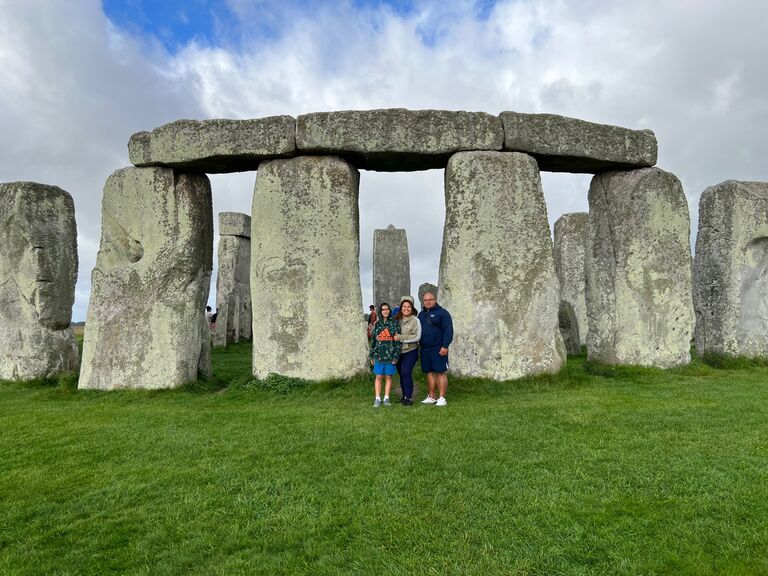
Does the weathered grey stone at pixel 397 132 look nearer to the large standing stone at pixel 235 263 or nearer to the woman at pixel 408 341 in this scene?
the woman at pixel 408 341

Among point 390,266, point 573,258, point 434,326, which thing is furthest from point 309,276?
point 390,266

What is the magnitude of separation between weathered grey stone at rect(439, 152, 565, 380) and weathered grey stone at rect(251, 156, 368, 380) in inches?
58.3

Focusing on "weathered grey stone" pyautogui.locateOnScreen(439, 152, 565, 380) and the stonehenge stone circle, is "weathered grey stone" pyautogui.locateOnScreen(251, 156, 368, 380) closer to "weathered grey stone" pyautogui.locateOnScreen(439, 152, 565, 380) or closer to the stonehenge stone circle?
the stonehenge stone circle

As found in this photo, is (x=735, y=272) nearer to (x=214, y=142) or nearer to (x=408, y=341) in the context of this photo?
(x=408, y=341)

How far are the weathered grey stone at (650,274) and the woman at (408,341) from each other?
401cm

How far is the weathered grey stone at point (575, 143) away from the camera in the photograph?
859cm

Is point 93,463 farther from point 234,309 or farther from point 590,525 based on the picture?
point 234,309

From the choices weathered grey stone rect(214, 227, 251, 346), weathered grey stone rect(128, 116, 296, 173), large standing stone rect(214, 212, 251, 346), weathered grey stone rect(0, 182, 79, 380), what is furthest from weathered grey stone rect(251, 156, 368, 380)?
large standing stone rect(214, 212, 251, 346)

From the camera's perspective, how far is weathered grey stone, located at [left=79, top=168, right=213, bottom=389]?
8.62 m

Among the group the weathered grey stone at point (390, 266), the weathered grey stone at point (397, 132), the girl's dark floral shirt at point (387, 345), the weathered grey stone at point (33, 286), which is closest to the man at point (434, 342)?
the girl's dark floral shirt at point (387, 345)

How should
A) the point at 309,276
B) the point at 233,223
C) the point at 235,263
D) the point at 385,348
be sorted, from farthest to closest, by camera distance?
the point at 233,223
the point at 235,263
the point at 309,276
the point at 385,348

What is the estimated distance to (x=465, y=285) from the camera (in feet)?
27.6

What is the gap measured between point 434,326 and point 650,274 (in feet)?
13.8

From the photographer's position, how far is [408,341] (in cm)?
711
